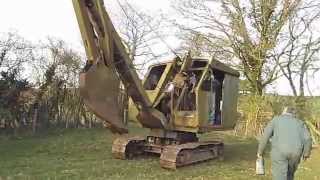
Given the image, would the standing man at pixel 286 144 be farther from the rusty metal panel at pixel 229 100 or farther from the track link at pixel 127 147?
the rusty metal panel at pixel 229 100

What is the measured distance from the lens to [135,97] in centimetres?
1288

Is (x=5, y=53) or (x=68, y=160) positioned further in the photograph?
(x=5, y=53)

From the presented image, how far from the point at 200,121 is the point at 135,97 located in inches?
72.8

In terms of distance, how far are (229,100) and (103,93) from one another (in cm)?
516

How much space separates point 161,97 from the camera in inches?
543

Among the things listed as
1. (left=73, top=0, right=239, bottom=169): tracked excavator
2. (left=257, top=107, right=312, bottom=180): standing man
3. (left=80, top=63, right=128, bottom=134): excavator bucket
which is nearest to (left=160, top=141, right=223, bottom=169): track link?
(left=73, top=0, right=239, bottom=169): tracked excavator

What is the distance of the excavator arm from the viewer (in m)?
10.6

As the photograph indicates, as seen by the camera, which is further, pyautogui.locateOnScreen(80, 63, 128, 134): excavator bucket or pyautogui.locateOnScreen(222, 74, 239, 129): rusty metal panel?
pyautogui.locateOnScreen(222, 74, 239, 129): rusty metal panel

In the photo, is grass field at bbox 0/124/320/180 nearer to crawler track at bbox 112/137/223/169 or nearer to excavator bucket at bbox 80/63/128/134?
crawler track at bbox 112/137/223/169

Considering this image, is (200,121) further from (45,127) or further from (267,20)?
(267,20)

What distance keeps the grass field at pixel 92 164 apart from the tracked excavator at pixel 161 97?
452mm

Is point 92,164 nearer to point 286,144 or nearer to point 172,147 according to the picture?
point 172,147

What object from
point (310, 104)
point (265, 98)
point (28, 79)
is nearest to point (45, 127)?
point (28, 79)

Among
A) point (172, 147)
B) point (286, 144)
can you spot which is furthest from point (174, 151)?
point (286, 144)
